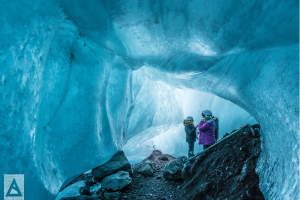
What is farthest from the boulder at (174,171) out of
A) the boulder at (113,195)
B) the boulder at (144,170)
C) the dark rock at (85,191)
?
the dark rock at (85,191)

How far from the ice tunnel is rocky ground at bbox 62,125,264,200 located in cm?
33

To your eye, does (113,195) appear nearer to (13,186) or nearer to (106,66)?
(13,186)

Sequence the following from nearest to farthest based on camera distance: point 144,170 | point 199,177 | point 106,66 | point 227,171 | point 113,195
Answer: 1. point 227,171
2. point 199,177
3. point 113,195
4. point 106,66
5. point 144,170

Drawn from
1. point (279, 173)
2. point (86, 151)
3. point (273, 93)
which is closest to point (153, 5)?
point (273, 93)

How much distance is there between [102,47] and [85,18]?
28.1 inches

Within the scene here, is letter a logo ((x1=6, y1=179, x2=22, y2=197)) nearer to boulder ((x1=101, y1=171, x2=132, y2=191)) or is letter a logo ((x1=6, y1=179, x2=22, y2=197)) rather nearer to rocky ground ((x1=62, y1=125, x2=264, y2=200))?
rocky ground ((x1=62, y1=125, x2=264, y2=200))

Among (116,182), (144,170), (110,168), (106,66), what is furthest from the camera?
(144,170)

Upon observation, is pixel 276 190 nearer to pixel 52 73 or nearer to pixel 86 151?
pixel 86 151

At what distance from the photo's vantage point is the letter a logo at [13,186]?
1400mm

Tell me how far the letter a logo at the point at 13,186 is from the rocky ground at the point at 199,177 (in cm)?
178

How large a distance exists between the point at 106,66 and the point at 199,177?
106 inches

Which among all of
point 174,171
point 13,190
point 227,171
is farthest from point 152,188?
point 13,190

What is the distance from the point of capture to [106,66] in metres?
3.31

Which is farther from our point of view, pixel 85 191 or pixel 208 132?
pixel 208 132
